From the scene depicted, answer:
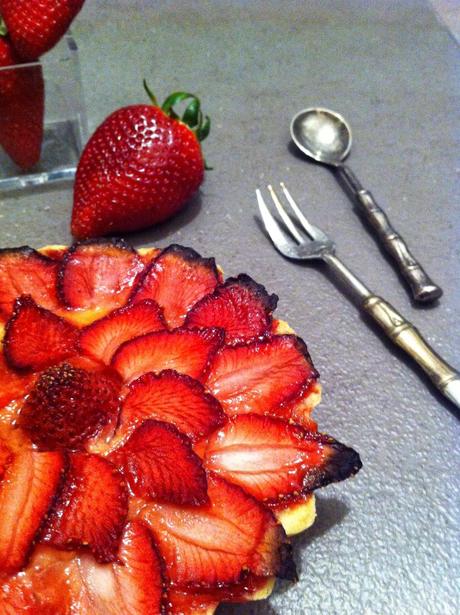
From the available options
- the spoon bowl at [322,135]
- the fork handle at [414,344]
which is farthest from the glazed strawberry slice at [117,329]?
the spoon bowl at [322,135]

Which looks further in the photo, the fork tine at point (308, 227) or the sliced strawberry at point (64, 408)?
the fork tine at point (308, 227)

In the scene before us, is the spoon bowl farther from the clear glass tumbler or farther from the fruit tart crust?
the fruit tart crust

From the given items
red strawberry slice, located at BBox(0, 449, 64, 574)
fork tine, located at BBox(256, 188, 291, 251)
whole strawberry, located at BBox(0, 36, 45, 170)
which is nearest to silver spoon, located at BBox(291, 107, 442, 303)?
fork tine, located at BBox(256, 188, 291, 251)

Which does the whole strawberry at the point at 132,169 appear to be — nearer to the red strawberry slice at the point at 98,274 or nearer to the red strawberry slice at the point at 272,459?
the red strawberry slice at the point at 98,274

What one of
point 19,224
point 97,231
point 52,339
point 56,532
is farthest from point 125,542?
point 19,224

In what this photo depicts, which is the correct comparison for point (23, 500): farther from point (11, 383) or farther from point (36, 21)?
point (36, 21)
